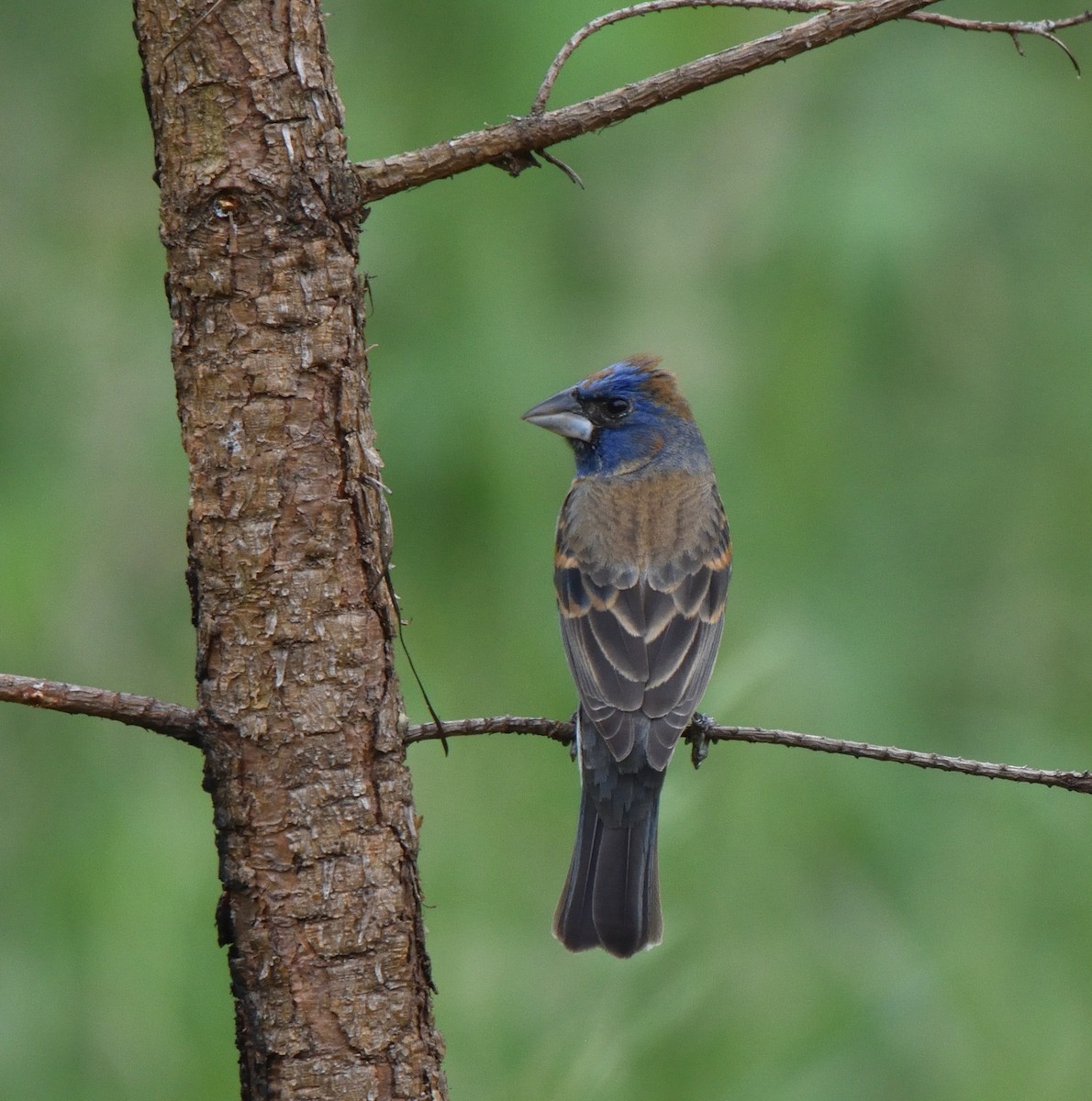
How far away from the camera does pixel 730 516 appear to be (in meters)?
4.90

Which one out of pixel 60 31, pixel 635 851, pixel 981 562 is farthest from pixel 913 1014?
pixel 60 31

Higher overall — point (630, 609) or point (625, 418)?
point (625, 418)

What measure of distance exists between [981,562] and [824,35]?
3644 millimetres

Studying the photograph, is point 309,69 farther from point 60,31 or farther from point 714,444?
point 60,31

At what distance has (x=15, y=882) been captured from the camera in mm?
4371

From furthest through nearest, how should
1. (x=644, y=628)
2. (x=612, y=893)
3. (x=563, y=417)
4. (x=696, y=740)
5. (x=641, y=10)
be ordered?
(x=563, y=417)
(x=644, y=628)
(x=696, y=740)
(x=612, y=893)
(x=641, y=10)

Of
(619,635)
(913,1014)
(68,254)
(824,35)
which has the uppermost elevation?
(68,254)

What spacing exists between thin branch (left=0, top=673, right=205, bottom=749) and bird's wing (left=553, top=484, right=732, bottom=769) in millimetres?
1679

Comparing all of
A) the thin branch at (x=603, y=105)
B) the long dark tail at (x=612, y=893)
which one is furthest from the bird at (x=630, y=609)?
the thin branch at (x=603, y=105)

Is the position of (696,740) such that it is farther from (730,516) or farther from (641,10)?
(641,10)

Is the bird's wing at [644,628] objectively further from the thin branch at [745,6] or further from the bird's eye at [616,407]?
the thin branch at [745,6]

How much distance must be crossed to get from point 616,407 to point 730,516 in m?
0.58

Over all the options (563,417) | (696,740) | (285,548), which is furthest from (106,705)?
(563,417)

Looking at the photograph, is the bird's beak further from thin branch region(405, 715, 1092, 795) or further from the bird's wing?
thin branch region(405, 715, 1092, 795)
